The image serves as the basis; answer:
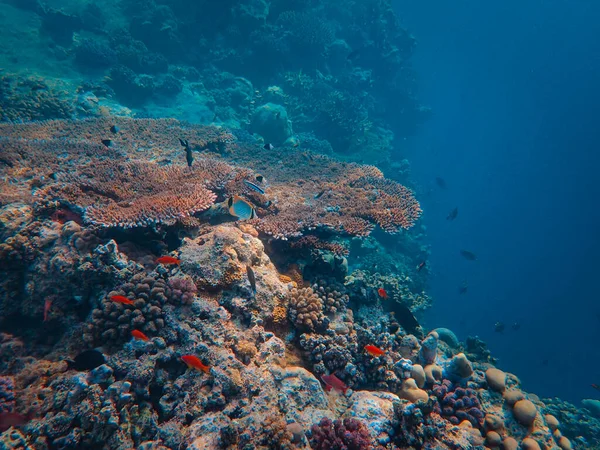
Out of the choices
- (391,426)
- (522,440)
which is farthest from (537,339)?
(391,426)

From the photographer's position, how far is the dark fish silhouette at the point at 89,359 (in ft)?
10.4

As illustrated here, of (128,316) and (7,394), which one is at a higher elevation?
(128,316)

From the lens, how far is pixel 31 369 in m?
3.38

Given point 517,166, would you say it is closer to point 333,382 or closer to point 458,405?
point 458,405

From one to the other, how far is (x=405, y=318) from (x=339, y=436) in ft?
14.0

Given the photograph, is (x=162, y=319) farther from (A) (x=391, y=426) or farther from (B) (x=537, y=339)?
(B) (x=537, y=339)

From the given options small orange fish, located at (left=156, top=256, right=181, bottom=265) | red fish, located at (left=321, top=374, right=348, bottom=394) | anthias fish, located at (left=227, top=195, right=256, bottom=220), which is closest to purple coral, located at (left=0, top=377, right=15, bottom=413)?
small orange fish, located at (left=156, top=256, right=181, bottom=265)

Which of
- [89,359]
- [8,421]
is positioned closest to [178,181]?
[89,359]

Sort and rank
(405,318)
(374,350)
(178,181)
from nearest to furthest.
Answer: (374,350) → (178,181) → (405,318)

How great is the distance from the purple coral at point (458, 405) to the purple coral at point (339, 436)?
7.44ft

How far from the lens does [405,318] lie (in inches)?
263

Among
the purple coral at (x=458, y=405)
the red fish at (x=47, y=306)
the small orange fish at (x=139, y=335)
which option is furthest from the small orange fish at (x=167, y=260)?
the purple coral at (x=458, y=405)

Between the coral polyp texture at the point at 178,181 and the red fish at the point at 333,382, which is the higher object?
the coral polyp texture at the point at 178,181

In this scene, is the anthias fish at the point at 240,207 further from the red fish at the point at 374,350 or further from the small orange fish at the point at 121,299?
the red fish at the point at 374,350
